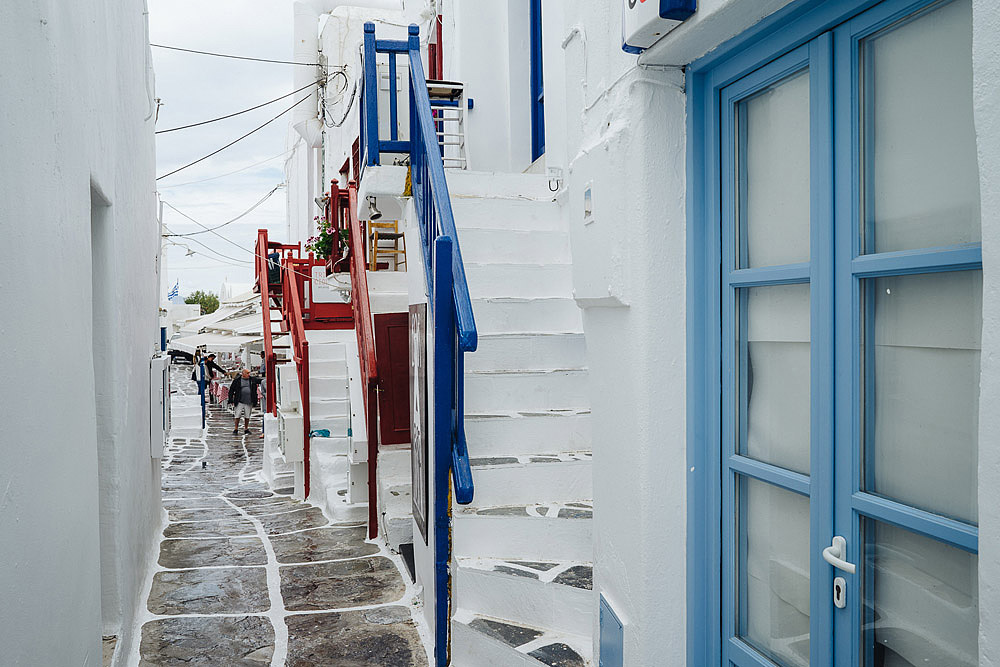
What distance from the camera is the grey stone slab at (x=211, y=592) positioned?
16.2ft

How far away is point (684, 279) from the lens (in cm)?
223

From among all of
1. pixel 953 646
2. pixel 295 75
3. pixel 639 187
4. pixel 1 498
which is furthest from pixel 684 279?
pixel 295 75

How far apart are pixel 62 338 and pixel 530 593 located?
6.96 feet

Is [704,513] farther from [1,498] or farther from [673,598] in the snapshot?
[1,498]

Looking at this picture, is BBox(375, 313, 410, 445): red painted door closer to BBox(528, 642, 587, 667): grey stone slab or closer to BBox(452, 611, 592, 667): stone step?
BBox(452, 611, 592, 667): stone step

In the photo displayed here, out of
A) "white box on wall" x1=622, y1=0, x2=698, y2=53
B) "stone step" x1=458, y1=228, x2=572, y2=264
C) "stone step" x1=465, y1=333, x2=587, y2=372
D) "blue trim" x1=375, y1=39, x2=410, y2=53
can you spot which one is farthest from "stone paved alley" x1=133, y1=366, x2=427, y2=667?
"blue trim" x1=375, y1=39, x2=410, y2=53

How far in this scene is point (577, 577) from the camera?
3.40 m

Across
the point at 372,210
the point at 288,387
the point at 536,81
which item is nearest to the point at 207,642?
the point at 372,210

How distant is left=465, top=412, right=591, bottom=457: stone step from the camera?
4.15 metres

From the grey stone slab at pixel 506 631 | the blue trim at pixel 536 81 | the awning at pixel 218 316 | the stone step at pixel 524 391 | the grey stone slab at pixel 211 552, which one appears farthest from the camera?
the awning at pixel 218 316

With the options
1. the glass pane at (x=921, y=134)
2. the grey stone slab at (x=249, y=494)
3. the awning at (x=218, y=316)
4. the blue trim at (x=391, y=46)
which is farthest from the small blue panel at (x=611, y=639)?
the awning at (x=218, y=316)

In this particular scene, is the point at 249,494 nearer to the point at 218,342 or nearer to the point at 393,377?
the point at 393,377

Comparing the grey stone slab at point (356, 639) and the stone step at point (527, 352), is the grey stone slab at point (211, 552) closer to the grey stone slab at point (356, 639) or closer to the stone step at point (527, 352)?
the grey stone slab at point (356, 639)

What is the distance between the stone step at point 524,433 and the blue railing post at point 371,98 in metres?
2.12
